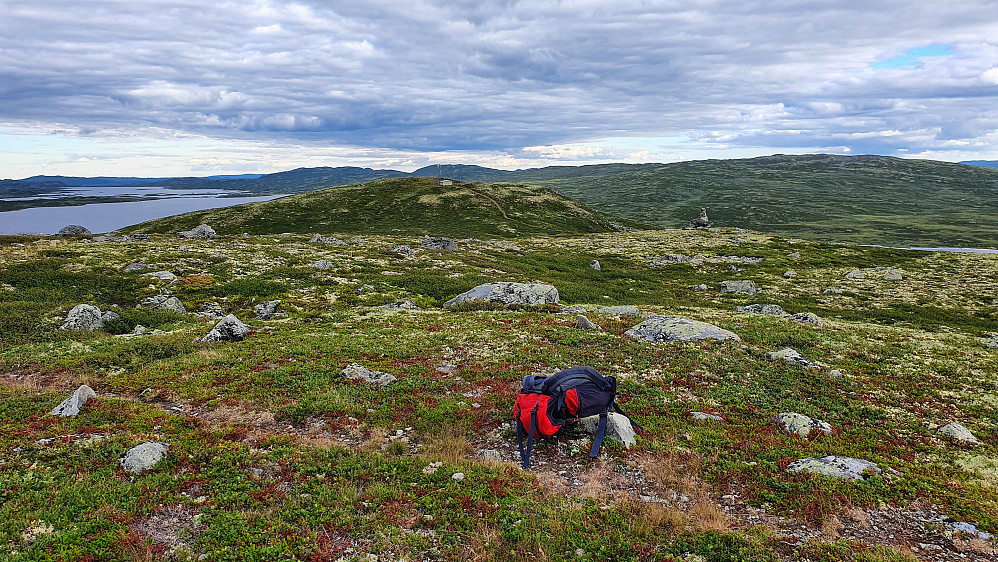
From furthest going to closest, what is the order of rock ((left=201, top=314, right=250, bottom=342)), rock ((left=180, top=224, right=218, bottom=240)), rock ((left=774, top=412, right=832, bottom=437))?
rock ((left=180, top=224, right=218, bottom=240)), rock ((left=201, top=314, right=250, bottom=342)), rock ((left=774, top=412, right=832, bottom=437))

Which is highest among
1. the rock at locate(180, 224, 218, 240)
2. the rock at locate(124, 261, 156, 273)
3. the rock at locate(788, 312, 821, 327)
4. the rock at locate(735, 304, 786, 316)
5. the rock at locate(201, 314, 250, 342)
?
the rock at locate(180, 224, 218, 240)

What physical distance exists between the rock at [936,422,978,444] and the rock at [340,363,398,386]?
61.9 feet

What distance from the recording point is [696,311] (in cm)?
3694

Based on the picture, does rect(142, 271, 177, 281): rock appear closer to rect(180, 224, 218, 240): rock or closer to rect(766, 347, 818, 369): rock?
rect(766, 347, 818, 369): rock

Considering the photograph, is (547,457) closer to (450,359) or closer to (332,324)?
(450,359)

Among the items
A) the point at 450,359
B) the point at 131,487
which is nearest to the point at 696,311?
the point at 450,359

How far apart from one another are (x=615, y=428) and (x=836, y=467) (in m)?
5.55

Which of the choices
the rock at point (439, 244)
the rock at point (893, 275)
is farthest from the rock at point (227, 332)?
the rock at point (893, 275)

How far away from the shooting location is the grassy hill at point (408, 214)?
12719 centimetres

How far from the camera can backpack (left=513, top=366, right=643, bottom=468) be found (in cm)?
1234

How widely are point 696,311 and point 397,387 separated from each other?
95.6 feet

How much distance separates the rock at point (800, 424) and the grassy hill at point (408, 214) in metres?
108

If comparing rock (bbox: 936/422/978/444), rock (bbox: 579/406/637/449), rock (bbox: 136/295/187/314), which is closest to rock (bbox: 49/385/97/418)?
rock (bbox: 579/406/637/449)

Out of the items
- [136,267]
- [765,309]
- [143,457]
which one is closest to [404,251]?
[136,267]
